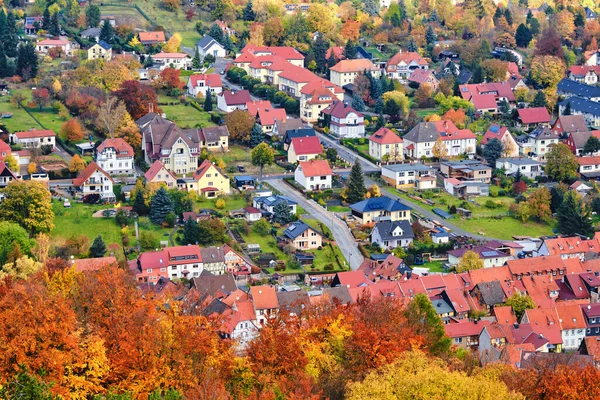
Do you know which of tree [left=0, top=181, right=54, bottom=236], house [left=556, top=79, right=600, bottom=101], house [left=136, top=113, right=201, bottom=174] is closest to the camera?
tree [left=0, top=181, right=54, bottom=236]

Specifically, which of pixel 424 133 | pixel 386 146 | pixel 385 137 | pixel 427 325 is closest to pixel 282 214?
pixel 386 146

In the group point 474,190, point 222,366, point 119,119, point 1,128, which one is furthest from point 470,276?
point 1,128

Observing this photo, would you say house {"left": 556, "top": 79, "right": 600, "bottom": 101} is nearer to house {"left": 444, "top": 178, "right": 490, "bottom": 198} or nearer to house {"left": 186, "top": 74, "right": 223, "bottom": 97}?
house {"left": 444, "top": 178, "right": 490, "bottom": 198}

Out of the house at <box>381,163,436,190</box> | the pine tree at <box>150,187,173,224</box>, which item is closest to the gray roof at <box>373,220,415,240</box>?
the house at <box>381,163,436,190</box>

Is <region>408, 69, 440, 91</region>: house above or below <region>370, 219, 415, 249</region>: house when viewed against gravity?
below

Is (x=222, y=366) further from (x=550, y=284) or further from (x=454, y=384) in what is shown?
(x=550, y=284)

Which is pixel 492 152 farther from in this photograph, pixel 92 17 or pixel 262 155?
pixel 92 17
